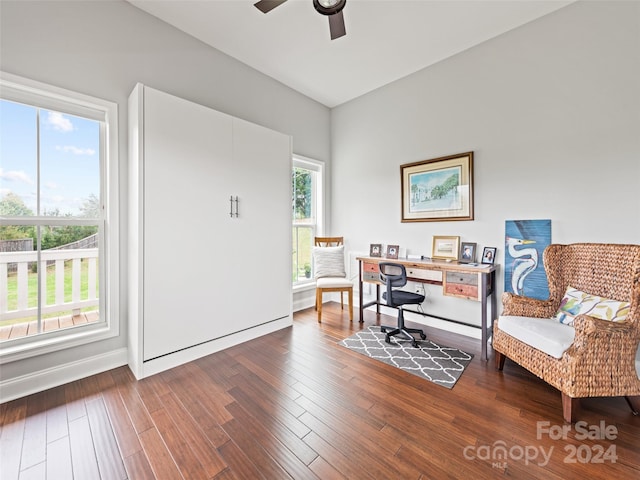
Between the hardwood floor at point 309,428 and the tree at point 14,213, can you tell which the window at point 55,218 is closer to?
the tree at point 14,213

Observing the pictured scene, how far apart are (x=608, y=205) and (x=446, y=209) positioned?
1.31 meters

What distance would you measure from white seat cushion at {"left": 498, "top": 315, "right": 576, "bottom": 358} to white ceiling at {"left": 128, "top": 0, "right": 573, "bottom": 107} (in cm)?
275

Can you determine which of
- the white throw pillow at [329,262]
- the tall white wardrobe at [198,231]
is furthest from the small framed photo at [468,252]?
the tall white wardrobe at [198,231]

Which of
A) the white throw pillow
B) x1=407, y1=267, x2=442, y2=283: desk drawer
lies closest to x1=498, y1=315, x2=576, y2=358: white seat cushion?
x1=407, y1=267, x2=442, y2=283: desk drawer

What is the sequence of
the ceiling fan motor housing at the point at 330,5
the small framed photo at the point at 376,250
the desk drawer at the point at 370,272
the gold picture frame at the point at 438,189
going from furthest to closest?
the small framed photo at the point at 376,250 < the desk drawer at the point at 370,272 < the gold picture frame at the point at 438,189 < the ceiling fan motor housing at the point at 330,5

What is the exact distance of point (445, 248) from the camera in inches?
124

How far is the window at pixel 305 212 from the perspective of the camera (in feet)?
13.4

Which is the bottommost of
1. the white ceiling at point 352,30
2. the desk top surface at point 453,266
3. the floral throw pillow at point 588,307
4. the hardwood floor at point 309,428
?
the hardwood floor at point 309,428

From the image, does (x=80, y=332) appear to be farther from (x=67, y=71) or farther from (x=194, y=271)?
(x=67, y=71)

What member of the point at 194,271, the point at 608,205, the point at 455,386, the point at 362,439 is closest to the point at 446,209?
the point at 608,205

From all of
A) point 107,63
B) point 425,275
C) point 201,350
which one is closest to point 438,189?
point 425,275

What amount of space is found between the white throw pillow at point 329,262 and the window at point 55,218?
2.29 m

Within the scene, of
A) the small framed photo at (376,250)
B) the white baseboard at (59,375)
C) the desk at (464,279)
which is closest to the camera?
the white baseboard at (59,375)

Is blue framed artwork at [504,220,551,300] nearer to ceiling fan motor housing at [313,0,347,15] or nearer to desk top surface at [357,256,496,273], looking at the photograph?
desk top surface at [357,256,496,273]
